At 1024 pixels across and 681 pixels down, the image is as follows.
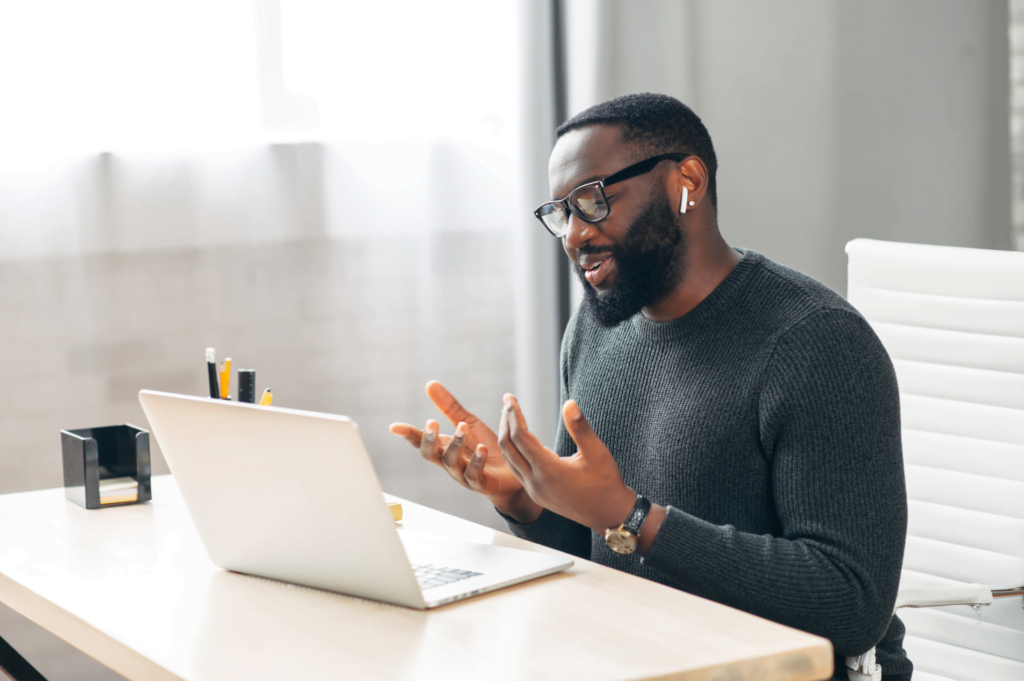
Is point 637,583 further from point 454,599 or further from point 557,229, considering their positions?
point 557,229

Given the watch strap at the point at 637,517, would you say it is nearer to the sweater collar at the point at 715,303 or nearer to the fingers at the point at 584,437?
the fingers at the point at 584,437

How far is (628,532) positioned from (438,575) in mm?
200

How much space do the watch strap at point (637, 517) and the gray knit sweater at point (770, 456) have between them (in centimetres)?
2

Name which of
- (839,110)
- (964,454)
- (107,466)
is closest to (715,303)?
(964,454)

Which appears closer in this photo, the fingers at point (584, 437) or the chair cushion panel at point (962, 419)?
the fingers at point (584, 437)

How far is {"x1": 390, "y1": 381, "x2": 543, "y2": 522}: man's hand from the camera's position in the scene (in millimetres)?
1171

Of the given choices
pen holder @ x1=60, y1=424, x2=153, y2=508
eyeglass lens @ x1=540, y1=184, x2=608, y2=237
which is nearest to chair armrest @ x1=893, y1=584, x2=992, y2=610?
eyeglass lens @ x1=540, y1=184, x2=608, y2=237

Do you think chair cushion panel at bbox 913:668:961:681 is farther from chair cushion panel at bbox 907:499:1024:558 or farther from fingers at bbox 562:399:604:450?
fingers at bbox 562:399:604:450

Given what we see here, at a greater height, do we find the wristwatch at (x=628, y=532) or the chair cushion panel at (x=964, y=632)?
the wristwatch at (x=628, y=532)

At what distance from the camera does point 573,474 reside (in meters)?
1.06

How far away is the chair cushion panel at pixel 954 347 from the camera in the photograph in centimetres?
152

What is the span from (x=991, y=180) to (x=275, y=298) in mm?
1879

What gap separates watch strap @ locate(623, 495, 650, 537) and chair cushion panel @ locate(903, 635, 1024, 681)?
72 cm

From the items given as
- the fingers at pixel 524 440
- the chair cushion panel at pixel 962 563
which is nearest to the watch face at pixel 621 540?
the fingers at pixel 524 440
